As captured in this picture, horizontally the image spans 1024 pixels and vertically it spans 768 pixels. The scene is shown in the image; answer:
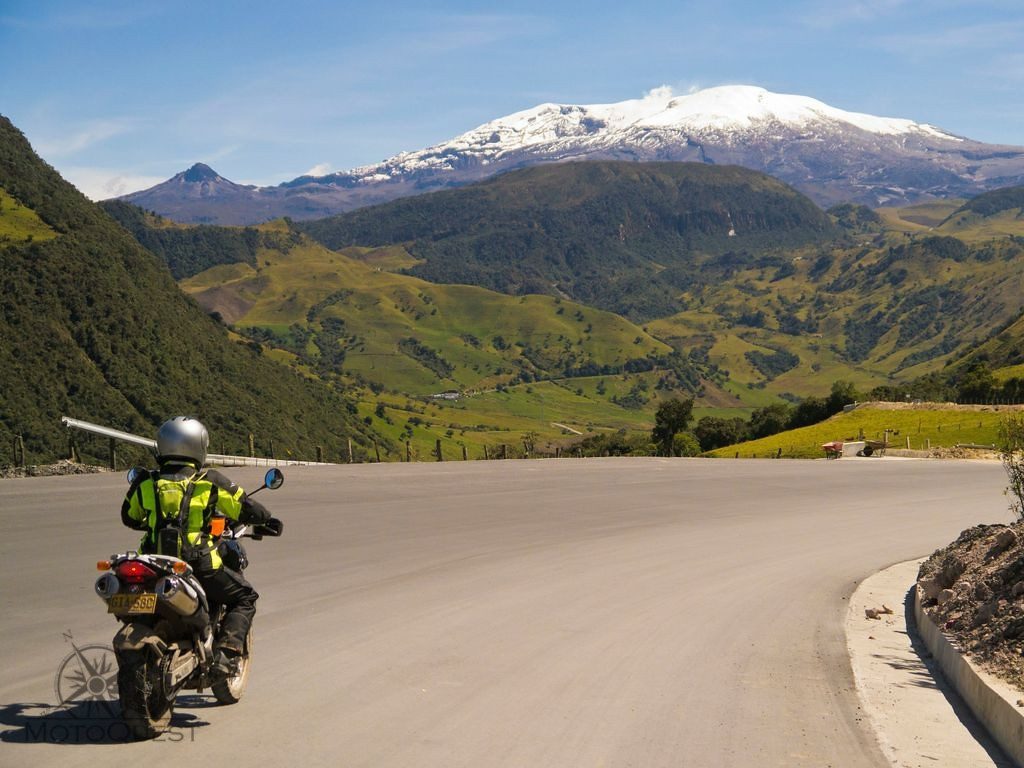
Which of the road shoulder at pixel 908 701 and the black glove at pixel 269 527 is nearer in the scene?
the road shoulder at pixel 908 701

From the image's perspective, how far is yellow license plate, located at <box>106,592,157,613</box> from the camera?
7074 millimetres

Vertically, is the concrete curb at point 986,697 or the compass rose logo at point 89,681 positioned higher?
the compass rose logo at point 89,681

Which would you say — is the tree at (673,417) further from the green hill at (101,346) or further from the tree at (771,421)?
the green hill at (101,346)

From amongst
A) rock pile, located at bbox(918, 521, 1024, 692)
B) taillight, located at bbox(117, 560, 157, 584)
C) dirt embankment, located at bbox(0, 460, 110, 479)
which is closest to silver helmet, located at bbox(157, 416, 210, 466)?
taillight, located at bbox(117, 560, 157, 584)

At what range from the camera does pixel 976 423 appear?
227ft

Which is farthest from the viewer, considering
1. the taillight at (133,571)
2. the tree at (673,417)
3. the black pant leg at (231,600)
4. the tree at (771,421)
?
the tree at (673,417)

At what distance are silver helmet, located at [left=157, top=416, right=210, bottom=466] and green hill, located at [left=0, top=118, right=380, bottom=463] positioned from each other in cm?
5988

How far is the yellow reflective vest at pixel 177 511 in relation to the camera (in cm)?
761

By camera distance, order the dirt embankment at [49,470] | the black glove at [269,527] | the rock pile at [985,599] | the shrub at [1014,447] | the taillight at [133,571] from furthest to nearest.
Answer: the dirt embankment at [49,470]
the shrub at [1014,447]
the rock pile at [985,599]
the black glove at [269,527]
the taillight at [133,571]

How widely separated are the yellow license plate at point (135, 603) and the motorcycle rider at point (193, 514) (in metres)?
0.45

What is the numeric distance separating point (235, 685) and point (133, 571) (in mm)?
1408

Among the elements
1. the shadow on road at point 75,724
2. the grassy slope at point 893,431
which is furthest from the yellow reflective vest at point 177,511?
the grassy slope at point 893,431

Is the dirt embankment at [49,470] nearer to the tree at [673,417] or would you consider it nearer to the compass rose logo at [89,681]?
the compass rose logo at [89,681]

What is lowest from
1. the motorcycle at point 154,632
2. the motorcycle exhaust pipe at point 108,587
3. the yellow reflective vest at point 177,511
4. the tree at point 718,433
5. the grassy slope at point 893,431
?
the tree at point 718,433
